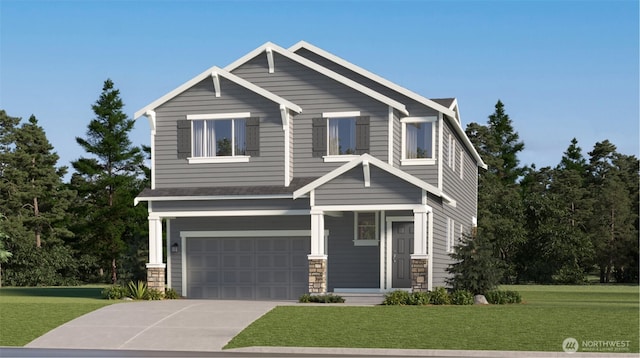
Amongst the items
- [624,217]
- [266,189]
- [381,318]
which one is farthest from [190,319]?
[624,217]

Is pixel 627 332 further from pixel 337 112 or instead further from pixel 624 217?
pixel 624 217

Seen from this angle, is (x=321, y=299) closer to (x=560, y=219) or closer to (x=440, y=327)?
(x=440, y=327)

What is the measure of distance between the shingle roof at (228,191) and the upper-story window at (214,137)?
44.0 inches

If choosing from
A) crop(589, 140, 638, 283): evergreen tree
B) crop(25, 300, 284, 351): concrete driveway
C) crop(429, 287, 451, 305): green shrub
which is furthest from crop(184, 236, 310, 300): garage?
crop(589, 140, 638, 283): evergreen tree

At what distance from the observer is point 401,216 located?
1266 inches

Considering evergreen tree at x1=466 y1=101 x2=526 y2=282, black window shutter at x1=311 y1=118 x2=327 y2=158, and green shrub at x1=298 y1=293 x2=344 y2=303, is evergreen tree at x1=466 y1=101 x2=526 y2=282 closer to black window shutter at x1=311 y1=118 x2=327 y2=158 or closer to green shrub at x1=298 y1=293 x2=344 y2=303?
black window shutter at x1=311 y1=118 x2=327 y2=158

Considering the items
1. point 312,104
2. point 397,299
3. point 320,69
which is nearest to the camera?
point 397,299

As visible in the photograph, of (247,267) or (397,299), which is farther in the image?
(247,267)

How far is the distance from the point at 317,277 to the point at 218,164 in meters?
6.15

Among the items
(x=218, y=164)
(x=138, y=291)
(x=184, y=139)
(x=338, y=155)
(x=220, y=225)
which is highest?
(x=184, y=139)

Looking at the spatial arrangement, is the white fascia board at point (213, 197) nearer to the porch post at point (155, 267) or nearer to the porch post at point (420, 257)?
the porch post at point (155, 267)

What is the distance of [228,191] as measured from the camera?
104ft

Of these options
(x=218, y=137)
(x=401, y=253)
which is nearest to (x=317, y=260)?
(x=401, y=253)

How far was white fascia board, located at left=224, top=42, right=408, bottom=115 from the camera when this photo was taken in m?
32.0
